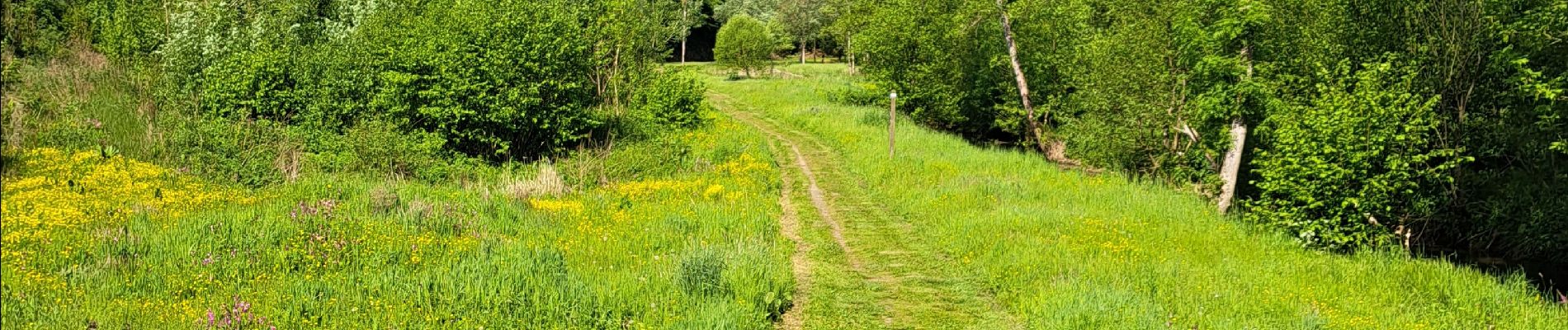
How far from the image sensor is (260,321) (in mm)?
7215

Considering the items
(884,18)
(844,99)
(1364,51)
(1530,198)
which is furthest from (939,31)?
(1530,198)

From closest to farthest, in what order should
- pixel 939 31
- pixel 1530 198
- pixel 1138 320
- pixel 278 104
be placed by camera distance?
pixel 1138 320, pixel 1530 198, pixel 278 104, pixel 939 31

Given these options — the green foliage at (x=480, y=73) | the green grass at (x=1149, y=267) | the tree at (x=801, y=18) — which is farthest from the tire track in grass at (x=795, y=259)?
the tree at (x=801, y=18)

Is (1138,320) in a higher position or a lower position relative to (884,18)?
lower

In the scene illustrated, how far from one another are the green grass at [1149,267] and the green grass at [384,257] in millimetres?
1756

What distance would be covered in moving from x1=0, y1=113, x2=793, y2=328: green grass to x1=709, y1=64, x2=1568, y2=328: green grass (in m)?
1.76

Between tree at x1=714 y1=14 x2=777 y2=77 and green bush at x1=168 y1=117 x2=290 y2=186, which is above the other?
tree at x1=714 y1=14 x2=777 y2=77

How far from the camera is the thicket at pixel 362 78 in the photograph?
56.9 feet

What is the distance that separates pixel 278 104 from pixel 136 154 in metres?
3.81

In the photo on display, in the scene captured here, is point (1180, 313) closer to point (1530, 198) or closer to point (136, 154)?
point (1530, 198)

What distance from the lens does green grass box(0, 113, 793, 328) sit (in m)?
7.62

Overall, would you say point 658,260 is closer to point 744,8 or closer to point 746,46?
point 746,46

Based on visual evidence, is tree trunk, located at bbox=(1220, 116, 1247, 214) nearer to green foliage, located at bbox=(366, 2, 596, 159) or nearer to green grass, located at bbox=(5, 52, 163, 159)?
green foliage, located at bbox=(366, 2, 596, 159)

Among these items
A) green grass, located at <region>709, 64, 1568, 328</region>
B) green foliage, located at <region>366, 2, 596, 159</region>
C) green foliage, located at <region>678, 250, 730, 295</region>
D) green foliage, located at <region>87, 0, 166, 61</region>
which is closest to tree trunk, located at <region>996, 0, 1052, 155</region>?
green grass, located at <region>709, 64, 1568, 328</region>
